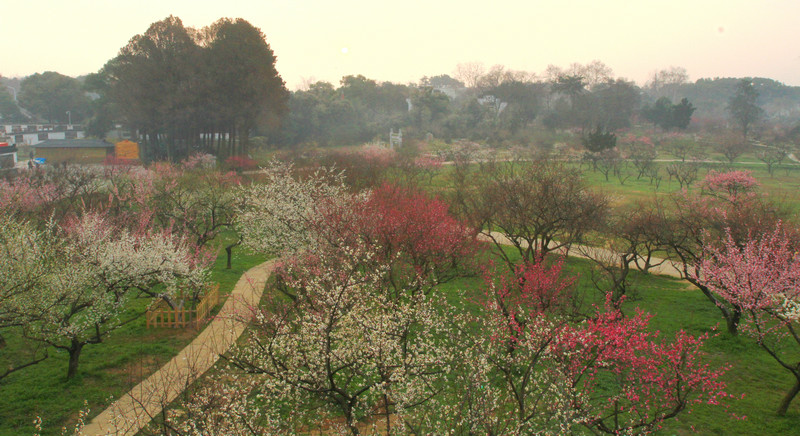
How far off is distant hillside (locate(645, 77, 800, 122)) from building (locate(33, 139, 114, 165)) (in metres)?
125

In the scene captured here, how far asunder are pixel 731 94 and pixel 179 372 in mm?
149455

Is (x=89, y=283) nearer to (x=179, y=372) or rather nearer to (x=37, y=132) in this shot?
(x=179, y=372)

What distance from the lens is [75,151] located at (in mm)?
54156

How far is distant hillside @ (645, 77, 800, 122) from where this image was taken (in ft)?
414

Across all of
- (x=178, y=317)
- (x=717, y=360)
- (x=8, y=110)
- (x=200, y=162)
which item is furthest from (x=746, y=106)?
(x=8, y=110)

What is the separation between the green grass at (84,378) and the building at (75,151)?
44955 millimetres

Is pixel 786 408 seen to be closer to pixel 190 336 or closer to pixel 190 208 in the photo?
pixel 190 336

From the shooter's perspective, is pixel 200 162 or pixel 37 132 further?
pixel 37 132

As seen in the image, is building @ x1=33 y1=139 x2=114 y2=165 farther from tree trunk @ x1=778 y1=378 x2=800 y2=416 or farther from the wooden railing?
tree trunk @ x1=778 y1=378 x2=800 y2=416

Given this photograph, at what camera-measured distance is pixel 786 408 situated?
12.0 meters

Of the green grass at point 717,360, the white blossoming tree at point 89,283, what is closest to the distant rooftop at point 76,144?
the white blossoming tree at point 89,283

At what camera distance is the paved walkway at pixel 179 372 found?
9831 millimetres

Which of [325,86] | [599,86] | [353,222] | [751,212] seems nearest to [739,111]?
[599,86]

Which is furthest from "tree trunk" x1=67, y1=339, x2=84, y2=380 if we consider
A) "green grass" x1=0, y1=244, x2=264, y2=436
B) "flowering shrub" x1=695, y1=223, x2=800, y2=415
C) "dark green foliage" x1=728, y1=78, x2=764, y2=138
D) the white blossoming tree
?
"dark green foliage" x1=728, y1=78, x2=764, y2=138
